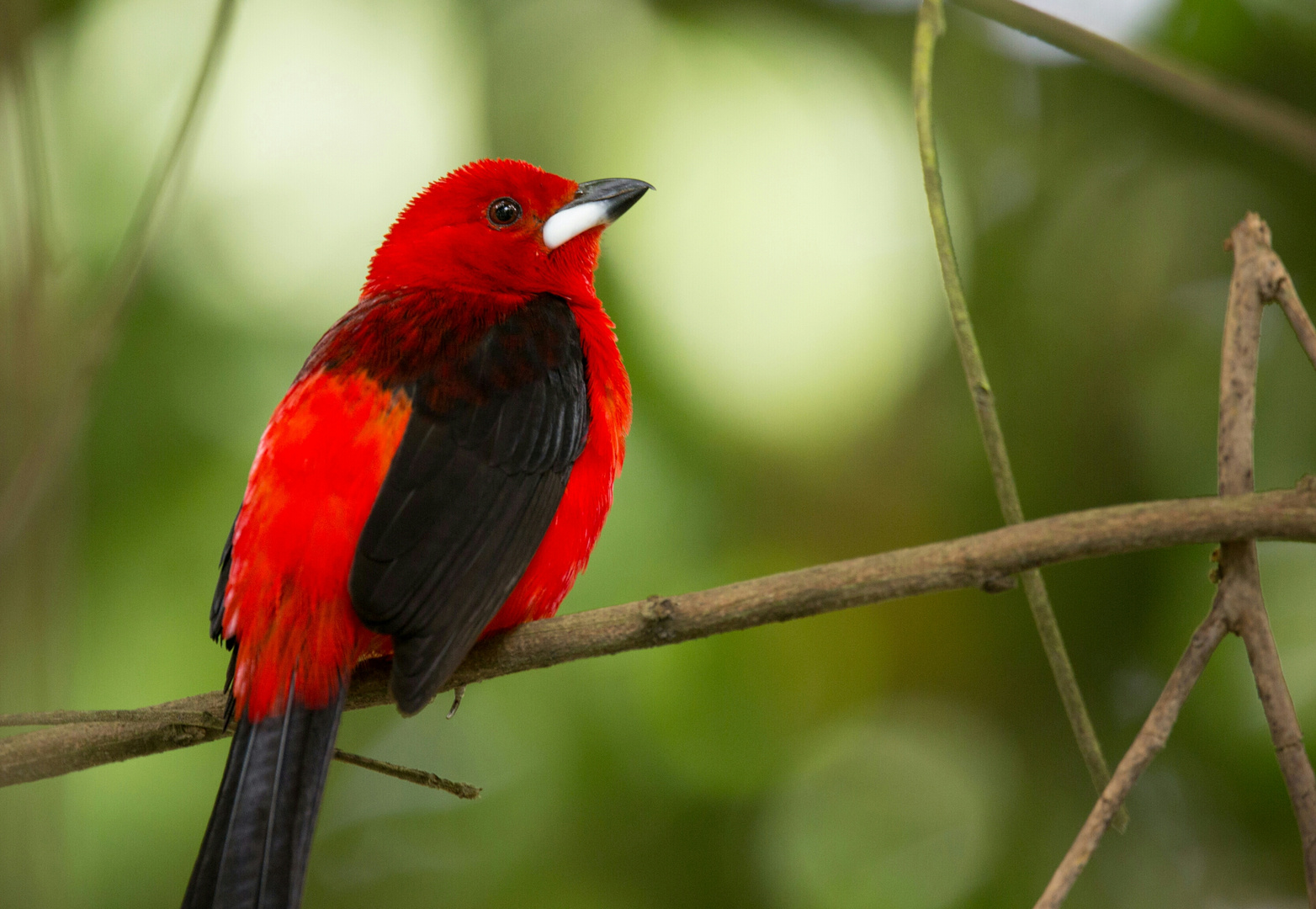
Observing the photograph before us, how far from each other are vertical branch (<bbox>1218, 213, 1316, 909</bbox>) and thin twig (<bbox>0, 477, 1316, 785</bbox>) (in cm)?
8

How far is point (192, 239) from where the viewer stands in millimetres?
4055

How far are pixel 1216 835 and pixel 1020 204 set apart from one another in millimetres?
2087

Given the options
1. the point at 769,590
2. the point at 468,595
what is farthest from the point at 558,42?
the point at 769,590

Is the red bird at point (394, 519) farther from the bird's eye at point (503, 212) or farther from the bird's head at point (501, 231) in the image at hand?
the bird's eye at point (503, 212)

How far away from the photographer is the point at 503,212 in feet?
10.5

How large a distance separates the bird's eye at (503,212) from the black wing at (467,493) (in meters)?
0.49

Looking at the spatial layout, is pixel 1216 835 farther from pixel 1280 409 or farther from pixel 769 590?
pixel 769 590

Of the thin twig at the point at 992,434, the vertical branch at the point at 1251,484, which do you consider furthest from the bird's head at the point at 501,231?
the vertical branch at the point at 1251,484

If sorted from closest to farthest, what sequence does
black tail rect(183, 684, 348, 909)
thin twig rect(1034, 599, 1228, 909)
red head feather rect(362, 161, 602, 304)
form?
thin twig rect(1034, 599, 1228, 909), black tail rect(183, 684, 348, 909), red head feather rect(362, 161, 602, 304)

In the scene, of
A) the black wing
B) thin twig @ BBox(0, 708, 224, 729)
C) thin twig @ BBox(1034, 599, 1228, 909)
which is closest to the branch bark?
thin twig @ BBox(1034, 599, 1228, 909)

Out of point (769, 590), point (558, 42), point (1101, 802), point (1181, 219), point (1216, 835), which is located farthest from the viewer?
point (558, 42)

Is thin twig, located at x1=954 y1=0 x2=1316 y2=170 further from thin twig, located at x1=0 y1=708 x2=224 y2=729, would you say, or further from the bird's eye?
thin twig, located at x1=0 y1=708 x2=224 y2=729

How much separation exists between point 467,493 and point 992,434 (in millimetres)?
1084

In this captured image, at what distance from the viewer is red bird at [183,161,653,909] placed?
2096 millimetres
